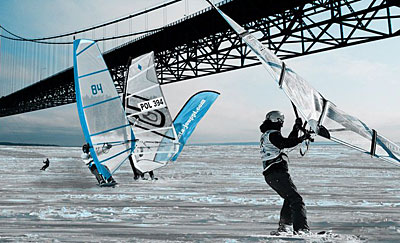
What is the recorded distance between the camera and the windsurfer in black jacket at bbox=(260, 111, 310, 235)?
139 inches

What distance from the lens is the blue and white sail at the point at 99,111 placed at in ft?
28.2

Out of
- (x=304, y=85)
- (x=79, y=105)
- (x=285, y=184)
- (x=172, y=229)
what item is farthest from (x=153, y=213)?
(x=79, y=105)

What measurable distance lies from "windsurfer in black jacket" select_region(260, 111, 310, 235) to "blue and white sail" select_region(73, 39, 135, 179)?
18.8 ft

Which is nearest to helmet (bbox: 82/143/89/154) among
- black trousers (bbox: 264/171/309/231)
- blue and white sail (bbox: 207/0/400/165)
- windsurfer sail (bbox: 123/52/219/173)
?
windsurfer sail (bbox: 123/52/219/173)

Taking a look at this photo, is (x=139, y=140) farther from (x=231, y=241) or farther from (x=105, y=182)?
(x=231, y=241)

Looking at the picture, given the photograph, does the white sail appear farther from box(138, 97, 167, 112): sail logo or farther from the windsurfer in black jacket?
the windsurfer in black jacket

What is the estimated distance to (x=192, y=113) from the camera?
1158cm

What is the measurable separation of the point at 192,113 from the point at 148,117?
197 cm

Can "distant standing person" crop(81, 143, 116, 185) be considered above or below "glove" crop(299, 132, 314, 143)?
below

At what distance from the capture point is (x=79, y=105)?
8.57 metres

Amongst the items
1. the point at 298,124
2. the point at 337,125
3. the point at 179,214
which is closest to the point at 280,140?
the point at 298,124

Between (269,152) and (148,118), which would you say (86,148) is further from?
(269,152)

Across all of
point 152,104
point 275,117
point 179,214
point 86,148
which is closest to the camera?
point 275,117

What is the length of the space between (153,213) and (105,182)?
395 cm
